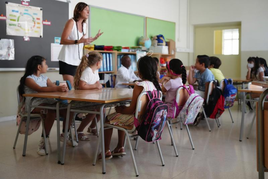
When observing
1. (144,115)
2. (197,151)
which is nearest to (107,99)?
(144,115)

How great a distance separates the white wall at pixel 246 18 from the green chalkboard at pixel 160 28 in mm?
1080

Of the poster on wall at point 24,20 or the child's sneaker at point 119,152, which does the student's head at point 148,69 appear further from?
the poster on wall at point 24,20

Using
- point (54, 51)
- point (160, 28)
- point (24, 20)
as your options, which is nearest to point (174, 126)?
point (54, 51)

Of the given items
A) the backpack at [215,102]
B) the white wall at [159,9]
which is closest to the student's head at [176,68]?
the backpack at [215,102]

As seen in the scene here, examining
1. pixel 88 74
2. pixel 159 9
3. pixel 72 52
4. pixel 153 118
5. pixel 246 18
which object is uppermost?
pixel 159 9

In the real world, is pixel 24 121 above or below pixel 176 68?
below

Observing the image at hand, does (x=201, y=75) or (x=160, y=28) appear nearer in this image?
(x=201, y=75)

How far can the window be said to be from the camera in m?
8.83

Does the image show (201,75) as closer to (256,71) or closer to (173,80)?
(173,80)

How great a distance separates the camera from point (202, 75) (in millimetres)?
4574

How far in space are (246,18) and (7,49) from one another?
610 centimetres

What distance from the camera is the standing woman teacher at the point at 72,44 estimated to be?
352cm

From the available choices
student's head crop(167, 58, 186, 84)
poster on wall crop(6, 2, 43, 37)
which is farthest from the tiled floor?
poster on wall crop(6, 2, 43, 37)

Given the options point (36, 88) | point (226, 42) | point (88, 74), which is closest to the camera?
point (36, 88)
